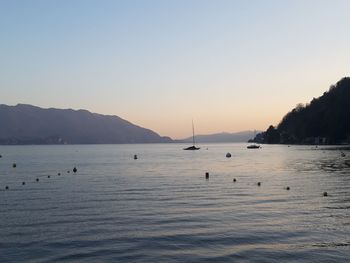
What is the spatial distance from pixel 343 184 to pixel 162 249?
3703cm

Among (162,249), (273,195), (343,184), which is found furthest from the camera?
(343,184)

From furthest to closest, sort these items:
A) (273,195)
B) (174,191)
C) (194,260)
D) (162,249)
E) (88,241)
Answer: (174,191) < (273,195) < (88,241) < (162,249) < (194,260)

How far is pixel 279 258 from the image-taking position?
1966 centimetres

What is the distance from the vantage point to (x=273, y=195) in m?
42.7

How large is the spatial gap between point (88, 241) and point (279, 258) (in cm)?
996

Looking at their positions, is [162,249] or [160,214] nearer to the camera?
[162,249]

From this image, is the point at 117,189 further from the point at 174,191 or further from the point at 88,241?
the point at 88,241

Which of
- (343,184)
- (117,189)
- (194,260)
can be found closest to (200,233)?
(194,260)

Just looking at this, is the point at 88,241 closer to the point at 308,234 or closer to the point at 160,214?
the point at 160,214

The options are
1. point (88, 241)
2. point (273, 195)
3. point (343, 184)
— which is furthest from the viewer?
point (343, 184)

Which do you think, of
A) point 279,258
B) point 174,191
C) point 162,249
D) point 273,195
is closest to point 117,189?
point 174,191

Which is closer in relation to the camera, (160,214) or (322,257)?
(322,257)

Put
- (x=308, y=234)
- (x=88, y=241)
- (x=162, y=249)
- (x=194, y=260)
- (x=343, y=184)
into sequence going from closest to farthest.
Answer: (x=194, y=260), (x=162, y=249), (x=88, y=241), (x=308, y=234), (x=343, y=184)

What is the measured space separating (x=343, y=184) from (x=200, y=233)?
108 feet
